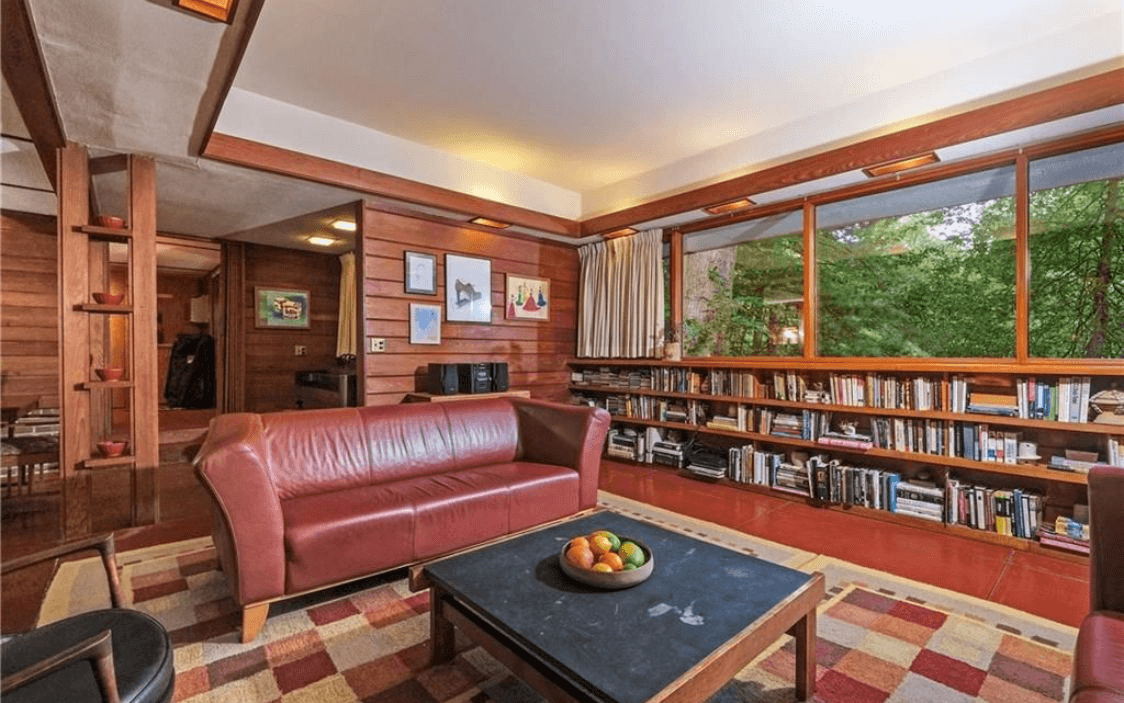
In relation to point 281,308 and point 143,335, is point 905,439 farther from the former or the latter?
point 281,308

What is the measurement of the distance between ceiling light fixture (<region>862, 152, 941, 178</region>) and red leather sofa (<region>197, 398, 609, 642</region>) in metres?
2.32

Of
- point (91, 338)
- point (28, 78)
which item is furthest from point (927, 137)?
point (91, 338)

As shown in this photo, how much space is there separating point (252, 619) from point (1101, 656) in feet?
8.23

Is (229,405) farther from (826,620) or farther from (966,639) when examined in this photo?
(966,639)

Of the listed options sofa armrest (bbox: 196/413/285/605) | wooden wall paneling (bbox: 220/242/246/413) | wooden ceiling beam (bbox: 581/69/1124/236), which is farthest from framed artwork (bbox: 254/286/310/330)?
wooden ceiling beam (bbox: 581/69/1124/236)

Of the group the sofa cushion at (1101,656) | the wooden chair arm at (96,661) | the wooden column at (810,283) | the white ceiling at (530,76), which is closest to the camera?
the wooden chair arm at (96,661)

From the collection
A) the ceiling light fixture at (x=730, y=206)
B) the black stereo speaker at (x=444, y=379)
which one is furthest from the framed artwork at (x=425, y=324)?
the ceiling light fixture at (x=730, y=206)

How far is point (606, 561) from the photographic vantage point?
5.06 feet

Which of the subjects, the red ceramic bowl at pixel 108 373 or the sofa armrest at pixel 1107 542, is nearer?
the sofa armrest at pixel 1107 542

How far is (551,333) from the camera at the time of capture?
5273 millimetres

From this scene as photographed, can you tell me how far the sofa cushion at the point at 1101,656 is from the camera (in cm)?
103

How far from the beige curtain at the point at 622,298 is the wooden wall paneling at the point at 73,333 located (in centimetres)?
386

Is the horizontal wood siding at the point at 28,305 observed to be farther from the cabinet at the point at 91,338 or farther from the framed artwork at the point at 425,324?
the framed artwork at the point at 425,324

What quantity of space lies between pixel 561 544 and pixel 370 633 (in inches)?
32.0
